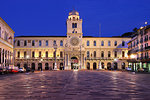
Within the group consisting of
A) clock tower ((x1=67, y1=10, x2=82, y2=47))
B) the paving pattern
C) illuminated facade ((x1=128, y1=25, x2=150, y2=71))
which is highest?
clock tower ((x1=67, y1=10, x2=82, y2=47))

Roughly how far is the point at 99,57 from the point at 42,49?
2434cm

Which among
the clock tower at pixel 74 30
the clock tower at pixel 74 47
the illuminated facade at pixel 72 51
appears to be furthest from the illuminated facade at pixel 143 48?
the clock tower at pixel 74 30

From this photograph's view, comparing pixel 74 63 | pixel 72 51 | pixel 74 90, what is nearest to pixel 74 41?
pixel 72 51

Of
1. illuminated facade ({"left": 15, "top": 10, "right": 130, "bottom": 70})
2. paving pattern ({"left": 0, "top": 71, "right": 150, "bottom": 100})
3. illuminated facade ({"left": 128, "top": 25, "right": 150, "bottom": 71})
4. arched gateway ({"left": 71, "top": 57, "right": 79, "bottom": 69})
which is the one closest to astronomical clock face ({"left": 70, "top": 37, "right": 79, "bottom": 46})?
illuminated facade ({"left": 15, "top": 10, "right": 130, "bottom": 70})

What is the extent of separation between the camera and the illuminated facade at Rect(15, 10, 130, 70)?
87.5 m

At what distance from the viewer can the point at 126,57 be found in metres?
90.5

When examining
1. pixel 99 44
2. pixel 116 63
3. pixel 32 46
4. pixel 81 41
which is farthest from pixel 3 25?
pixel 116 63

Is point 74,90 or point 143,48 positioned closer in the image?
point 74,90

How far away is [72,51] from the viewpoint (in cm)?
8675

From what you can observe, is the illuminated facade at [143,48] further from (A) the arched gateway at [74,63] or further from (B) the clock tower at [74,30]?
(A) the arched gateway at [74,63]

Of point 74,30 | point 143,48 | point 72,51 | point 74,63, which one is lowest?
point 74,63

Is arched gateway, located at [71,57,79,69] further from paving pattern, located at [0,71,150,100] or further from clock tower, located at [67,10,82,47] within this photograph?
paving pattern, located at [0,71,150,100]

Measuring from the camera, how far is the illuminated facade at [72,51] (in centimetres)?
8750

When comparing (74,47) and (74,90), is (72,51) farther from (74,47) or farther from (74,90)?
(74,90)
